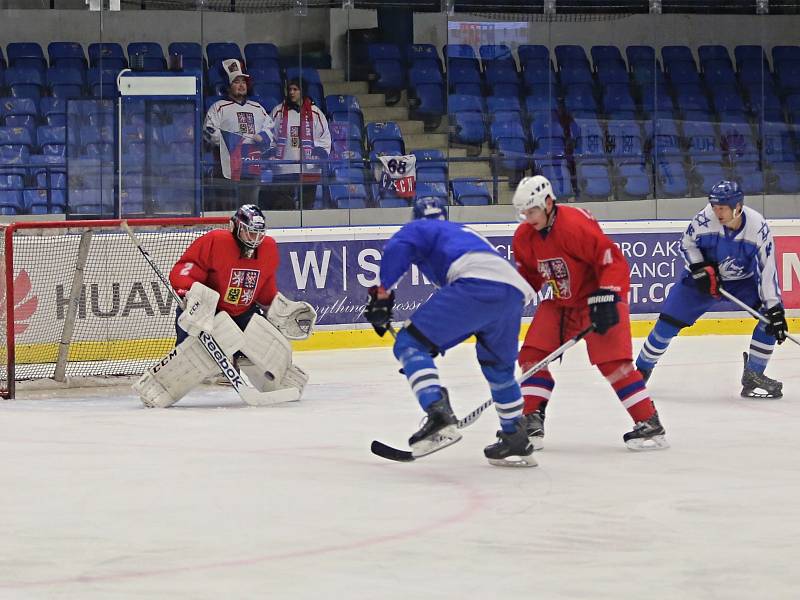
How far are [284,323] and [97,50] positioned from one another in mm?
3533

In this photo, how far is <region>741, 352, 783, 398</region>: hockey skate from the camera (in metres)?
7.16

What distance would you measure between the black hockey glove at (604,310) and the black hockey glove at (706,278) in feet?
5.55

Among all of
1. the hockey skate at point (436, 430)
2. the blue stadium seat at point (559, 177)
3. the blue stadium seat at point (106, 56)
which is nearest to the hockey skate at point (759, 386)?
the hockey skate at point (436, 430)

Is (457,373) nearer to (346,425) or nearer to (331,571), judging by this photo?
(346,425)

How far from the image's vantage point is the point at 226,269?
7.01 metres

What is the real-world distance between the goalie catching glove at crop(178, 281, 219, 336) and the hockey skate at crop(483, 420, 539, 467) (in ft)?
6.45

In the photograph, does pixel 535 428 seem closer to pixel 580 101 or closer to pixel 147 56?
pixel 147 56

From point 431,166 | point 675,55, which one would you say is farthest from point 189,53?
point 675,55

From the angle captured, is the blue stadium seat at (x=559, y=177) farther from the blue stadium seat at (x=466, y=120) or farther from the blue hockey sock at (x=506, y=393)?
the blue hockey sock at (x=506, y=393)

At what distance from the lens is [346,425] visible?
6.32 meters

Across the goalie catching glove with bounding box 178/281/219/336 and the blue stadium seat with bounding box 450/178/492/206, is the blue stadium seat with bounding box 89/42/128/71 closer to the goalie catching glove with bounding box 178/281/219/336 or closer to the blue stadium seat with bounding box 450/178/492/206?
the blue stadium seat with bounding box 450/178/492/206

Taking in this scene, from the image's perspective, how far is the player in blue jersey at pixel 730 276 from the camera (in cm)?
692

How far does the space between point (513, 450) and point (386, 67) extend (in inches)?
225

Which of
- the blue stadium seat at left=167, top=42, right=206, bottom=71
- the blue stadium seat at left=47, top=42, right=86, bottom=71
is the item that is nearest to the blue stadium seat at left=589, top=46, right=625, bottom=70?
the blue stadium seat at left=167, top=42, right=206, bottom=71
